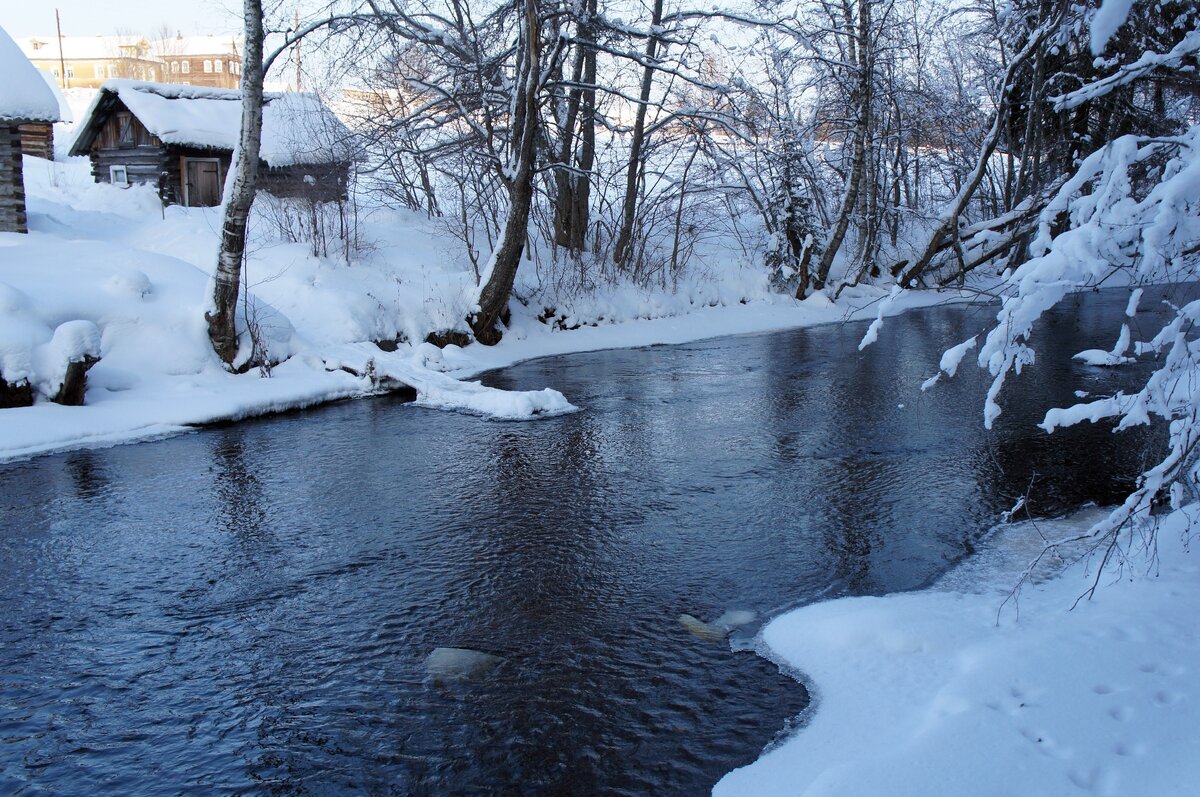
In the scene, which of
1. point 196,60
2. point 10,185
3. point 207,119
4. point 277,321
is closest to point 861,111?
point 277,321

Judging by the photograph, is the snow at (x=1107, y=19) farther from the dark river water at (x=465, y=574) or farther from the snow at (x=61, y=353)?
the snow at (x=61, y=353)

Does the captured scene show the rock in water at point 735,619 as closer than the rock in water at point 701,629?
No

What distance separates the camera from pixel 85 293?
37.7 feet

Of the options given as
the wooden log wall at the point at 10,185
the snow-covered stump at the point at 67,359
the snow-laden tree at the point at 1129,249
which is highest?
the wooden log wall at the point at 10,185

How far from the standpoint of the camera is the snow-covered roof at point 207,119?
24828mm

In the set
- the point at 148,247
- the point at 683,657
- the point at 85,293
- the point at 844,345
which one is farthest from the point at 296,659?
the point at 148,247

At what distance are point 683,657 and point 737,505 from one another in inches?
105

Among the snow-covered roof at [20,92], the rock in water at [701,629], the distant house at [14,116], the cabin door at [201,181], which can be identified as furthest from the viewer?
the cabin door at [201,181]

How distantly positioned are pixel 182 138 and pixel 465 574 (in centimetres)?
2359

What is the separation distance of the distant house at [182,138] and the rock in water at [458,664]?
2193 centimetres

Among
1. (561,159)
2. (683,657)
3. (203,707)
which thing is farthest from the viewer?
(561,159)

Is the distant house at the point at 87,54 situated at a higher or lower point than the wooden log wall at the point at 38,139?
higher

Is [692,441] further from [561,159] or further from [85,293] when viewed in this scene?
[561,159]

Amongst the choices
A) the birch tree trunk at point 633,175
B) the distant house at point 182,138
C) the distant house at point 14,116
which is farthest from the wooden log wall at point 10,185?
the birch tree trunk at point 633,175
